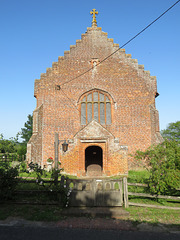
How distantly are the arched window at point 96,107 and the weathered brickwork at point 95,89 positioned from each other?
373 millimetres

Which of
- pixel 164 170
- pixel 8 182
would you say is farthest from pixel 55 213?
pixel 164 170

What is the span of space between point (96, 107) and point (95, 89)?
165cm

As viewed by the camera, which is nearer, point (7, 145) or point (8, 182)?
point (8, 182)

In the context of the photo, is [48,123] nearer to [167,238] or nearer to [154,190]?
[154,190]

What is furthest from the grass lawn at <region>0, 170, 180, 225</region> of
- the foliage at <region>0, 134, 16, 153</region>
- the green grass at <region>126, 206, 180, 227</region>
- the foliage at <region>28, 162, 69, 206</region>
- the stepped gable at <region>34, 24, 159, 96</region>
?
the stepped gable at <region>34, 24, 159, 96</region>

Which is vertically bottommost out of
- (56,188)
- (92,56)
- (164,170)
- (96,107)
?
(56,188)

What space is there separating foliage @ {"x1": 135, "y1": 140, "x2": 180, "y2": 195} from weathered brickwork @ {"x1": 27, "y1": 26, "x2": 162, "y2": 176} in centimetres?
845

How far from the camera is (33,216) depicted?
22.9 feet

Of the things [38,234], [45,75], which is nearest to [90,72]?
[45,75]

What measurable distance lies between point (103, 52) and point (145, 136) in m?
8.66

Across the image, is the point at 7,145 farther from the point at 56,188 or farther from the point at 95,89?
the point at 95,89

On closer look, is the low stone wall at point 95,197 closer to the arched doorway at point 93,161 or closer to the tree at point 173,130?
the arched doorway at point 93,161

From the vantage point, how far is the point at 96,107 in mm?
18672

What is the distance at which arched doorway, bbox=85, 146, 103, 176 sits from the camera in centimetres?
1795
